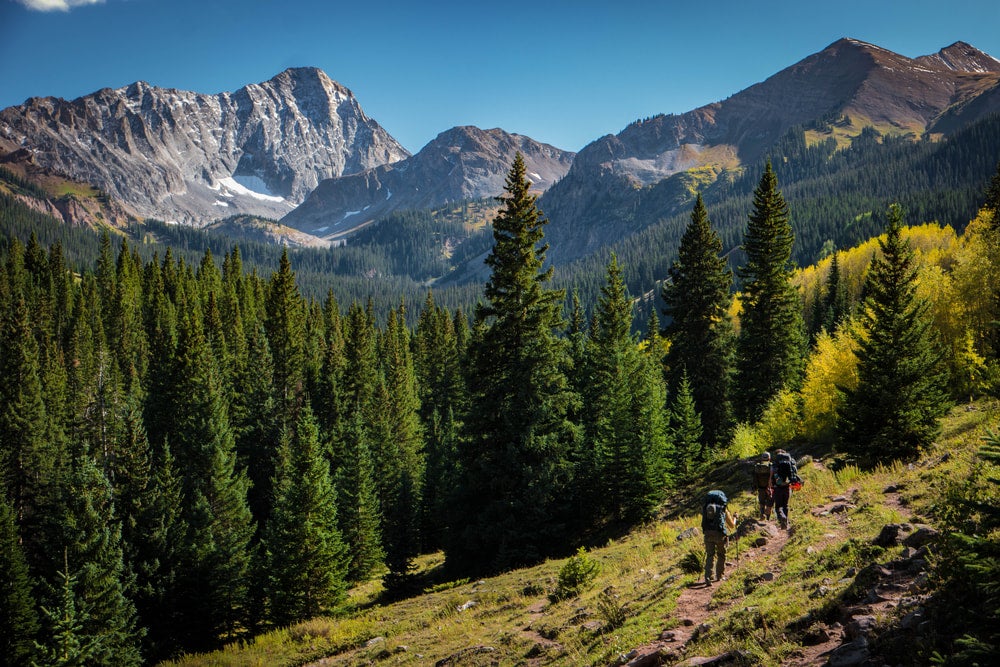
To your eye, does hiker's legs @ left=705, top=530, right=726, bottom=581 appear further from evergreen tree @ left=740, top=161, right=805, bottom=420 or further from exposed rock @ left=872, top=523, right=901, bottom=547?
evergreen tree @ left=740, top=161, right=805, bottom=420

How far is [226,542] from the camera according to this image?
127ft

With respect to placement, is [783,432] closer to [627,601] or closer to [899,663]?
[627,601]

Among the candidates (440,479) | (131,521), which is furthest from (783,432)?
(131,521)

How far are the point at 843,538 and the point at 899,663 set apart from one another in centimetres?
690

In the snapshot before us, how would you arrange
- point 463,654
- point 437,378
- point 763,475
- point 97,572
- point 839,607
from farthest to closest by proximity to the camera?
point 437,378
point 97,572
point 763,475
point 463,654
point 839,607

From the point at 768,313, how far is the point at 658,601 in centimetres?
2760

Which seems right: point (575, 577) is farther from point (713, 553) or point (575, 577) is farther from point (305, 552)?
point (305, 552)

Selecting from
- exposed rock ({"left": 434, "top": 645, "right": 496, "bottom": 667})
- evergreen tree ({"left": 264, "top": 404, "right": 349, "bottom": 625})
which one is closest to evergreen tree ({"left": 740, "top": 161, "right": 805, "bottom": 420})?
evergreen tree ({"left": 264, "top": 404, "right": 349, "bottom": 625})

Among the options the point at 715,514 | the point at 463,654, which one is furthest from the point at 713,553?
the point at 463,654

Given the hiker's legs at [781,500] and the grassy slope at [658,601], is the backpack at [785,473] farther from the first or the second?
the grassy slope at [658,601]

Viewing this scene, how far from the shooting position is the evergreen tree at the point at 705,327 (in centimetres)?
3859

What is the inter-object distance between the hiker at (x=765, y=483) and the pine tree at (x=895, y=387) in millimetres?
7171

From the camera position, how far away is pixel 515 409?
26.8 meters

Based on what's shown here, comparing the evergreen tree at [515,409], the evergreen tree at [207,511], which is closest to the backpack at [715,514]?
the evergreen tree at [515,409]
